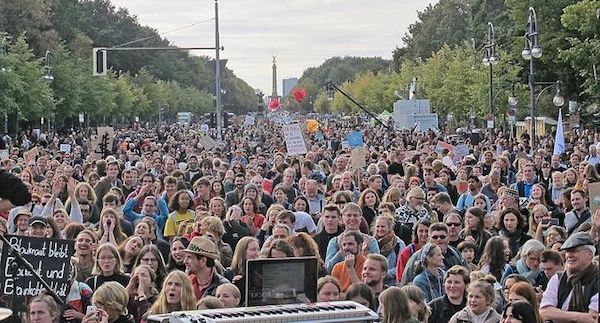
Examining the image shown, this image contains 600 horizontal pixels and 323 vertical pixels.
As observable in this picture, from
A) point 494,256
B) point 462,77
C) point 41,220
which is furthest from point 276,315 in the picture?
point 462,77

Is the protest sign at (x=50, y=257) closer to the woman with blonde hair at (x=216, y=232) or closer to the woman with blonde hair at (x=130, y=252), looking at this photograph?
the woman with blonde hair at (x=130, y=252)

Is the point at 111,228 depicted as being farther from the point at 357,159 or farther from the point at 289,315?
the point at 357,159

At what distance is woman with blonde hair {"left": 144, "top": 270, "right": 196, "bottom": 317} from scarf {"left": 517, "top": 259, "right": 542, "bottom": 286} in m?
3.10

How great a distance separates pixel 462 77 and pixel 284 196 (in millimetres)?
51782

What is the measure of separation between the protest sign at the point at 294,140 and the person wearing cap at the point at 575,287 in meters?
16.7

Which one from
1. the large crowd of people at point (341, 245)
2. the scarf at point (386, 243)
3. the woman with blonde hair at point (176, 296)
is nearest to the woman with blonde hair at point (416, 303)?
the large crowd of people at point (341, 245)

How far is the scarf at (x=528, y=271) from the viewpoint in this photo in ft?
33.0

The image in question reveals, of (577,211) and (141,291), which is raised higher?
(577,211)

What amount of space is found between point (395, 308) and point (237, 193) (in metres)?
9.59

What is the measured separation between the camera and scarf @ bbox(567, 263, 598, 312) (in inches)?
318

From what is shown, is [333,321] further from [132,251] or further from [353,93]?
[353,93]

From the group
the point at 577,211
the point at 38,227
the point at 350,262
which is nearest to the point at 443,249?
the point at 350,262

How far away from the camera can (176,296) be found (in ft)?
27.4

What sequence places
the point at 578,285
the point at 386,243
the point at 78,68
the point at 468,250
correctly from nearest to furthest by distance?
the point at 578,285, the point at 468,250, the point at 386,243, the point at 78,68
